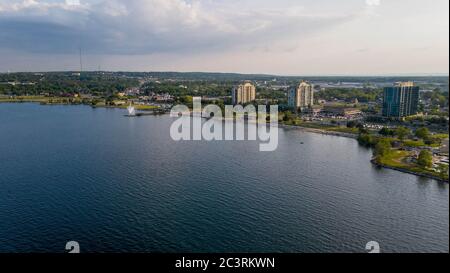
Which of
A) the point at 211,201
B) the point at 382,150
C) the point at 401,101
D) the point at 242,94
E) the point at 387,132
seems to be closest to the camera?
the point at 211,201

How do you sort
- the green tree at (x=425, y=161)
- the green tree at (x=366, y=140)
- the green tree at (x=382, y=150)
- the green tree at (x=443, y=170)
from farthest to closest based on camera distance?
the green tree at (x=366, y=140) → the green tree at (x=382, y=150) → the green tree at (x=425, y=161) → the green tree at (x=443, y=170)

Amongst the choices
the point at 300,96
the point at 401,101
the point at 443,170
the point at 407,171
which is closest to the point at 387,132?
the point at 401,101

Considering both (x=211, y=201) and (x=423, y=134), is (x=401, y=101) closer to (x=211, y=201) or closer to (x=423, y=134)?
(x=423, y=134)

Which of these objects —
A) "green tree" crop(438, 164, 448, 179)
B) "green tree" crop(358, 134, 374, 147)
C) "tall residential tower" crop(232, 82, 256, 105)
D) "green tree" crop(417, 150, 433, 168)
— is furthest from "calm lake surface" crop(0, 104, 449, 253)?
"tall residential tower" crop(232, 82, 256, 105)

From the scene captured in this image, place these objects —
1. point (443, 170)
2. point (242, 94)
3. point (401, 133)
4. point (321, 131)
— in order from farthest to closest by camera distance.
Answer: point (242, 94) < point (321, 131) < point (401, 133) < point (443, 170)

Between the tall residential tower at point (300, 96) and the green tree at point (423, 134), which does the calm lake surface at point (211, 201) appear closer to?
the green tree at point (423, 134)

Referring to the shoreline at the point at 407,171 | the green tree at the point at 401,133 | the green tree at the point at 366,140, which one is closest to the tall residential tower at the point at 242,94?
the green tree at the point at 366,140

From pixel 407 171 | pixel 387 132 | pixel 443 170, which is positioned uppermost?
pixel 387 132
